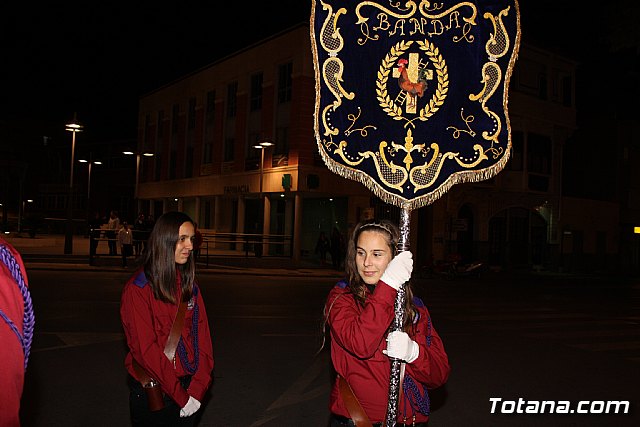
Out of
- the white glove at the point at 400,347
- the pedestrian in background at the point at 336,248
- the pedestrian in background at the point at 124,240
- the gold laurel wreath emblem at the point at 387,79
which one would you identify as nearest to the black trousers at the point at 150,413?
the white glove at the point at 400,347

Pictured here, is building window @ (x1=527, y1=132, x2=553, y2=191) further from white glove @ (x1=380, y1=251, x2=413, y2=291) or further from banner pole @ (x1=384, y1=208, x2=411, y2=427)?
white glove @ (x1=380, y1=251, x2=413, y2=291)

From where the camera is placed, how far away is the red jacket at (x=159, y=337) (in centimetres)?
321

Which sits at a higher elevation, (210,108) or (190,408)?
(210,108)

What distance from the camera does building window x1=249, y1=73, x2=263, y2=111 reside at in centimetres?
3438

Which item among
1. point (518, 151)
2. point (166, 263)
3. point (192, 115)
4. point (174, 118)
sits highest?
point (174, 118)

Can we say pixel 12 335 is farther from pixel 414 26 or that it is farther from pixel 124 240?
pixel 124 240

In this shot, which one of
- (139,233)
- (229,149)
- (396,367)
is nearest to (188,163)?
(229,149)

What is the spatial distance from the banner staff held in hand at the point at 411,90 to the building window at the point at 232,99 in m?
33.6

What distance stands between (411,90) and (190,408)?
2.19 m

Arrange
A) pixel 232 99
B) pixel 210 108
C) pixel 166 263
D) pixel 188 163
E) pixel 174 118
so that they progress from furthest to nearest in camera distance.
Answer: pixel 174 118, pixel 188 163, pixel 210 108, pixel 232 99, pixel 166 263

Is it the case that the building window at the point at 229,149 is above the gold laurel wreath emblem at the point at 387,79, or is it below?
above

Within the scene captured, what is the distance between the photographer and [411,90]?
3.46 m

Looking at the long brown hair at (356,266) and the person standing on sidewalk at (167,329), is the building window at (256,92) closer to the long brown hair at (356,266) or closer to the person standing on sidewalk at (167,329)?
the person standing on sidewalk at (167,329)

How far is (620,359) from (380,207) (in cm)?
2349
